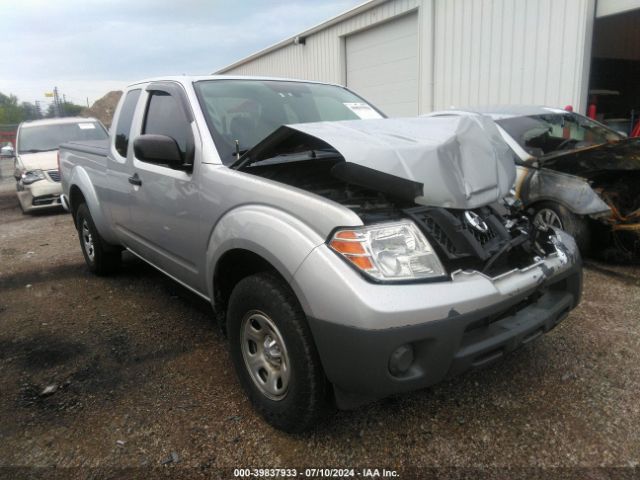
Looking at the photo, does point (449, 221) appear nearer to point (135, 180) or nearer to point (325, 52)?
point (135, 180)

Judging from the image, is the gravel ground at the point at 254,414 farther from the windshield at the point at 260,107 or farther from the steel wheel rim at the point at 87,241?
the windshield at the point at 260,107

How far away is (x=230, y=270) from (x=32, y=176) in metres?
7.70

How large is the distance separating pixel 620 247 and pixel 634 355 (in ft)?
6.96

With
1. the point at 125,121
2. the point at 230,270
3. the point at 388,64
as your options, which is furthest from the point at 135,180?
the point at 388,64

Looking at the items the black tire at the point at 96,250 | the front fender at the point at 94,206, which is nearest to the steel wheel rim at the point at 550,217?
the front fender at the point at 94,206

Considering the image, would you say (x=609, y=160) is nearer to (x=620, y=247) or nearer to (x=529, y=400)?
(x=620, y=247)

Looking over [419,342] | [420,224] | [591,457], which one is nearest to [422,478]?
[419,342]

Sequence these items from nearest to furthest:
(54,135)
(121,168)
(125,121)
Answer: (121,168) → (125,121) → (54,135)

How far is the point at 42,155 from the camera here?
8.86 metres

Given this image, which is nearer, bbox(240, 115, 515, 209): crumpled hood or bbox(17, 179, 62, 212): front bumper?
bbox(240, 115, 515, 209): crumpled hood

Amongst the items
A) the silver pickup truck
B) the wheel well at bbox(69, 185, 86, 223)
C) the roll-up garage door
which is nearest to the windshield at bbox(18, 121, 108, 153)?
the wheel well at bbox(69, 185, 86, 223)

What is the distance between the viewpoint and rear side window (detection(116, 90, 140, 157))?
3.84m

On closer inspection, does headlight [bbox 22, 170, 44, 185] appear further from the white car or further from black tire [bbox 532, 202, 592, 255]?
black tire [bbox 532, 202, 592, 255]

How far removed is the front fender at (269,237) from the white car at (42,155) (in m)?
7.55
